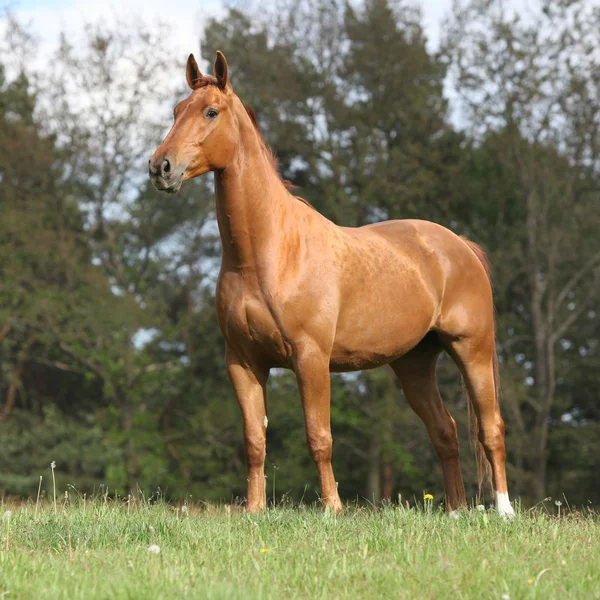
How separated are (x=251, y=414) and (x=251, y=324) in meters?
0.66

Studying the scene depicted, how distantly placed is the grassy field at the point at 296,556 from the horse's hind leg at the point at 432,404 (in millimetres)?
A: 1533

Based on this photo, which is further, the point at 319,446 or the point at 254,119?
the point at 254,119

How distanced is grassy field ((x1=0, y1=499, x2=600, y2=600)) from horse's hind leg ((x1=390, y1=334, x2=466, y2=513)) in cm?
153

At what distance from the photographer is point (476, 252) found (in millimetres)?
7496

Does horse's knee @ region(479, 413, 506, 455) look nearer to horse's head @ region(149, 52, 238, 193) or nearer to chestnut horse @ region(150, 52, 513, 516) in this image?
chestnut horse @ region(150, 52, 513, 516)

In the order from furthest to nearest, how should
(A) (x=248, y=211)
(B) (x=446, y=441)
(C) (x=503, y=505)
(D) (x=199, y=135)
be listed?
(B) (x=446, y=441) → (C) (x=503, y=505) → (A) (x=248, y=211) → (D) (x=199, y=135)

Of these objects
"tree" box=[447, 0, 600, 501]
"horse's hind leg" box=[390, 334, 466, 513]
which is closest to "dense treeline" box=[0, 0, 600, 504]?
"tree" box=[447, 0, 600, 501]

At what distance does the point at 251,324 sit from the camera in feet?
18.9

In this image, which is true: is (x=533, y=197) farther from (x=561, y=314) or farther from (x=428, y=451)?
(x=428, y=451)

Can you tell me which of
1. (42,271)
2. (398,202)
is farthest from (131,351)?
(398,202)

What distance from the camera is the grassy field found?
3.60 meters

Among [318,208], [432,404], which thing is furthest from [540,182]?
[432,404]

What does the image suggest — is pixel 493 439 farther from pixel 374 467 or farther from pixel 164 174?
pixel 374 467

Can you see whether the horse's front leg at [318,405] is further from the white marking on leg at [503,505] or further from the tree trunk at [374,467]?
the tree trunk at [374,467]
